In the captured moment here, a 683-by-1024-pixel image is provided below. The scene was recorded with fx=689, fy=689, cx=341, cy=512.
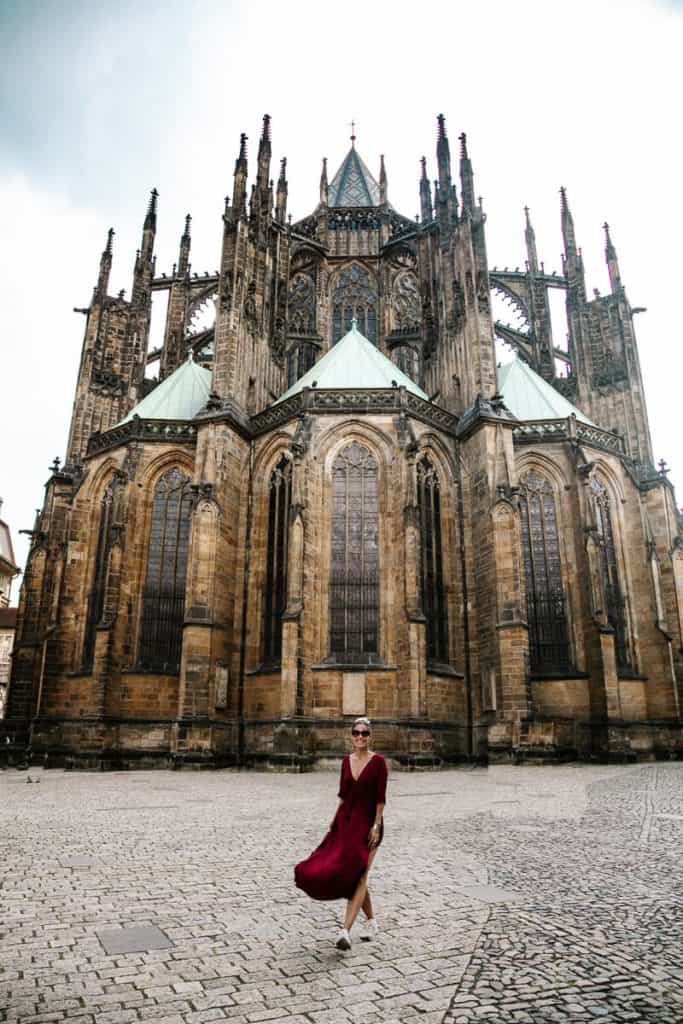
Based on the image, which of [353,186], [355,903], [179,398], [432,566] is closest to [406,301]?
[353,186]

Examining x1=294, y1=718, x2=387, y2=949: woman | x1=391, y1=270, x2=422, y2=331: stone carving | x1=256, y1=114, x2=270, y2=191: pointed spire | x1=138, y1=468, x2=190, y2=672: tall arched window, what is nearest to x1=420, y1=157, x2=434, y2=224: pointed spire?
x1=391, y1=270, x2=422, y2=331: stone carving

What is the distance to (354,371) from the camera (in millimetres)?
24094

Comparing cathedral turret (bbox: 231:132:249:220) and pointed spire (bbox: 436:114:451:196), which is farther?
pointed spire (bbox: 436:114:451:196)

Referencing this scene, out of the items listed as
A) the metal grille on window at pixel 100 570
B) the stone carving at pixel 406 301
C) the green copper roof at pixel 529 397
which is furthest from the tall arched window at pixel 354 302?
the metal grille on window at pixel 100 570

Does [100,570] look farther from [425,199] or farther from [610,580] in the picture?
[425,199]

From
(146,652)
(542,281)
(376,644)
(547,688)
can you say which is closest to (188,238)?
(542,281)

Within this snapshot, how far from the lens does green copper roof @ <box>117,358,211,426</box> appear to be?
25.1 meters

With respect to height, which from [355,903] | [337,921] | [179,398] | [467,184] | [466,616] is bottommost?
[337,921]

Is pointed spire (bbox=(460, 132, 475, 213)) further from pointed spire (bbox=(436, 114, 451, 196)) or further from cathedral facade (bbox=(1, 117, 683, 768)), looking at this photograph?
pointed spire (bbox=(436, 114, 451, 196))

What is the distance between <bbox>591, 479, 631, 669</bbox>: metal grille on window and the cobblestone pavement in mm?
14806

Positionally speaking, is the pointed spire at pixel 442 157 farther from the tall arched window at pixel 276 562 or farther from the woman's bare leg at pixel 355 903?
the woman's bare leg at pixel 355 903

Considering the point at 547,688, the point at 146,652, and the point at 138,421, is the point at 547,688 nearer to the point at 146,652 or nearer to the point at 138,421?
the point at 146,652

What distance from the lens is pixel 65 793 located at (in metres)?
13.0

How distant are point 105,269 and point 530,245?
1961 cm
